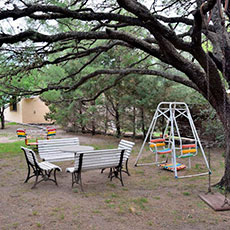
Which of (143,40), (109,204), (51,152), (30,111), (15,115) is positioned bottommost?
(109,204)

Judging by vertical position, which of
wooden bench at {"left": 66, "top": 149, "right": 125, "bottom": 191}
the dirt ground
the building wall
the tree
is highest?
the tree

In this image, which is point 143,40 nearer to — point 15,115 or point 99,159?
point 99,159

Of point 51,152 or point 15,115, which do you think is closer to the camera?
point 51,152

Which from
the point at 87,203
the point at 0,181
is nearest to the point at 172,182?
the point at 87,203

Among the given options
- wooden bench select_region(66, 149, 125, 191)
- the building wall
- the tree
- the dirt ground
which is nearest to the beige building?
the building wall

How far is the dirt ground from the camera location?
153 inches

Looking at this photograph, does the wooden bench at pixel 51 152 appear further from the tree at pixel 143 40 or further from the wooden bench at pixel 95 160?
the tree at pixel 143 40

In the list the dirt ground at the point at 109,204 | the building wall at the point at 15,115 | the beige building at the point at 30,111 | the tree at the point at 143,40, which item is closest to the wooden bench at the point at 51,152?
the dirt ground at the point at 109,204

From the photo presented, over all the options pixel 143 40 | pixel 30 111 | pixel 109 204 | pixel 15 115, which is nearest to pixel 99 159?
pixel 109 204

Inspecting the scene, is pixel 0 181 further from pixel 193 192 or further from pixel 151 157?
pixel 151 157

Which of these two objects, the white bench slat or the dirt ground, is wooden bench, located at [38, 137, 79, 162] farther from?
the white bench slat

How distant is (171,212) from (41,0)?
495 cm

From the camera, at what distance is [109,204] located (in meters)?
4.77

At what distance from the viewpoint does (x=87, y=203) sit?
4.80m
